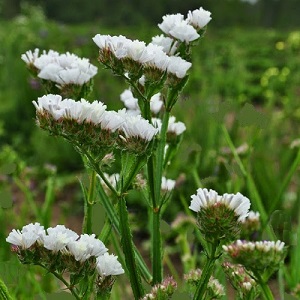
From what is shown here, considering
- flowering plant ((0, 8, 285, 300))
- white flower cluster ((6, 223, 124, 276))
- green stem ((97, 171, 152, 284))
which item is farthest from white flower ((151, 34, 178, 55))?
white flower cluster ((6, 223, 124, 276))

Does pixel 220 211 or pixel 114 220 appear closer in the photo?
pixel 220 211

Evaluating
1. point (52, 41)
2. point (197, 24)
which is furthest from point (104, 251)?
point (52, 41)

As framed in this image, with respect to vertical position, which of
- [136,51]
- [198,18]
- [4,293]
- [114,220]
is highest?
[198,18]

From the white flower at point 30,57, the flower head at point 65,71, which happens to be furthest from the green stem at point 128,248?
the white flower at point 30,57

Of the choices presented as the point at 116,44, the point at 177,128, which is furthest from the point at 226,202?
the point at 177,128

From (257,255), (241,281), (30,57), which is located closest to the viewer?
(257,255)

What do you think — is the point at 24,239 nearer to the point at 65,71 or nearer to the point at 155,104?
the point at 65,71

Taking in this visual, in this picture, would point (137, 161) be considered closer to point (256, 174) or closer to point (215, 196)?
point (215, 196)

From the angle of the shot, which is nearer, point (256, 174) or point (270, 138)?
point (256, 174)
